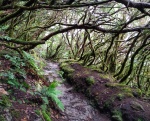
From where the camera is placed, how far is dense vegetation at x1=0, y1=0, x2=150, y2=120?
473 cm

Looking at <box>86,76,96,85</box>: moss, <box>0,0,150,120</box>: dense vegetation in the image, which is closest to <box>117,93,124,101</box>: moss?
<box>86,76,96,85</box>: moss

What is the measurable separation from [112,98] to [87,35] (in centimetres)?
306

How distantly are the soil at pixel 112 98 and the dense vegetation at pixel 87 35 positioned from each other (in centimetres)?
93

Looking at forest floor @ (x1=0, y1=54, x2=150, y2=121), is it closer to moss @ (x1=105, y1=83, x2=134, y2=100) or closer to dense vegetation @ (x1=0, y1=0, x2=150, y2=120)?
moss @ (x1=105, y1=83, x2=134, y2=100)

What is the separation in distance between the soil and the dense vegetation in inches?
36.7

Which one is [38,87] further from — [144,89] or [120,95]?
[144,89]

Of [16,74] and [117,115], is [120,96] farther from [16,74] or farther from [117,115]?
[16,74]

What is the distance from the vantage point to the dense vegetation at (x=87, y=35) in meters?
4.73

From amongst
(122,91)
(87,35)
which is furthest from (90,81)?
(87,35)

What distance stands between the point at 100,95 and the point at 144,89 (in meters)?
2.57

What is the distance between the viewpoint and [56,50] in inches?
635

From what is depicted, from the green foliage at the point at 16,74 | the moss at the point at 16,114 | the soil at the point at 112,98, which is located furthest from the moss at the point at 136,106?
the moss at the point at 16,114

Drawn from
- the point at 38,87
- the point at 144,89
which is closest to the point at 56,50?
the point at 144,89

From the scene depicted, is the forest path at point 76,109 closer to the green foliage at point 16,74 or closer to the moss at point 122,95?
the moss at point 122,95
